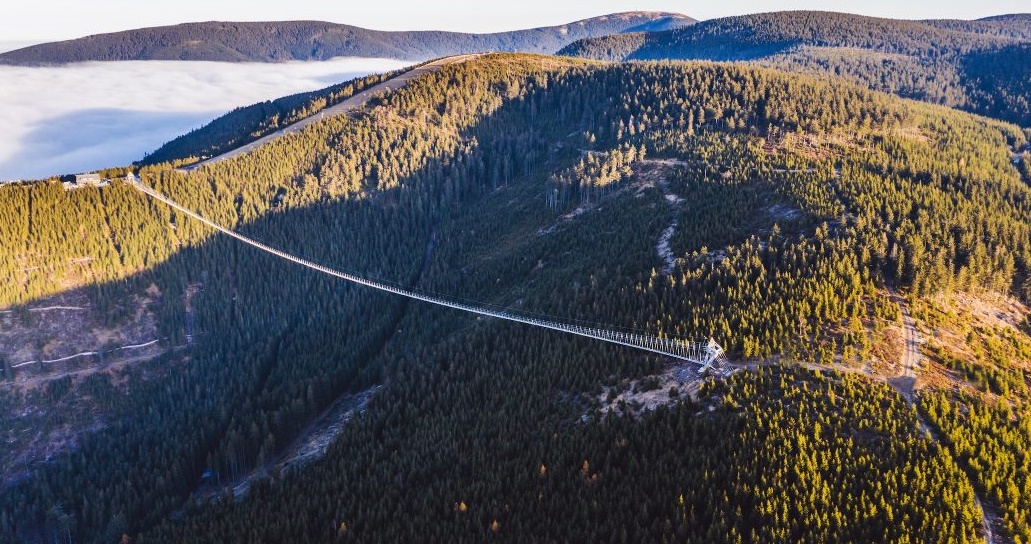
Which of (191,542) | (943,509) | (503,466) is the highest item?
(943,509)

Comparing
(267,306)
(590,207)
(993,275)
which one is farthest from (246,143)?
(993,275)

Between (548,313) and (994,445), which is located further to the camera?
(548,313)

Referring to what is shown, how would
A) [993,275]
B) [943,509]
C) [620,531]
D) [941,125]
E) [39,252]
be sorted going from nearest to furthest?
1. [943,509]
2. [620,531]
3. [993,275]
4. [39,252]
5. [941,125]

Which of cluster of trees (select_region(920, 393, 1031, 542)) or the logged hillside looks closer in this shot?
cluster of trees (select_region(920, 393, 1031, 542))

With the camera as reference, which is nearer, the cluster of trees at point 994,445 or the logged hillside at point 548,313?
the cluster of trees at point 994,445

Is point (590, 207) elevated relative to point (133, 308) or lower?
elevated

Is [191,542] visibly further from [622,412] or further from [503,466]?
[622,412]

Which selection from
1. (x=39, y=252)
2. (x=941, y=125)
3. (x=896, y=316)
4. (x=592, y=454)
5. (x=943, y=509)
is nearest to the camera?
(x=943, y=509)

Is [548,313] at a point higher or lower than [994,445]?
higher
